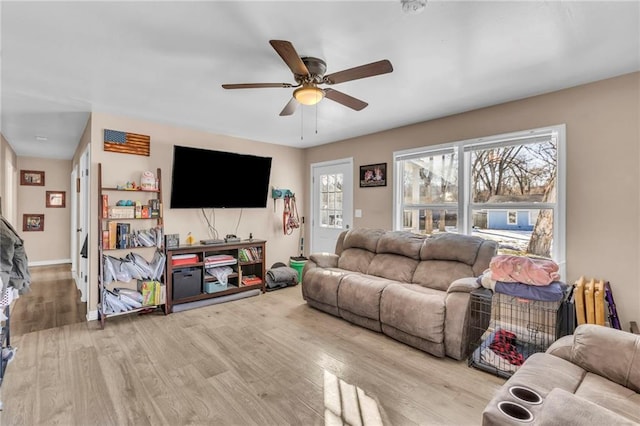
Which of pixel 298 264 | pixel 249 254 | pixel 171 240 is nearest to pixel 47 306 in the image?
pixel 171 240

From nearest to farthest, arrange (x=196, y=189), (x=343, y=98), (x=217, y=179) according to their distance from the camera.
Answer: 1. (x=343, y=98)
2. (x=196, y=189)
3. (x=217, y=179)

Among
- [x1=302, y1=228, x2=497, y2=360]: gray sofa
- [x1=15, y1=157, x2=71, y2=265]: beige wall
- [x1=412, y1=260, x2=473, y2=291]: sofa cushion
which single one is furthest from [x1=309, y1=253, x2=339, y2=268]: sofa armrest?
[x1=15, y1=157, x2=71, y2=265]: beige wall

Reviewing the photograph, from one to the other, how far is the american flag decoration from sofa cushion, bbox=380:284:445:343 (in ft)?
11.2

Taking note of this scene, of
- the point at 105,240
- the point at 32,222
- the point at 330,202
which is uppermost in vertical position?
the point at 330,202

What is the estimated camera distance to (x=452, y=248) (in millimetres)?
3277

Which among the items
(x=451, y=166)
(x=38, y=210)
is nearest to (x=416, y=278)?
(x=451, y=166)

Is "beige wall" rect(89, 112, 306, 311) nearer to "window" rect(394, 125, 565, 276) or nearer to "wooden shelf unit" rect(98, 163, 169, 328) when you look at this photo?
"wooden shelf unit" rect(98, 163, 169, 328)

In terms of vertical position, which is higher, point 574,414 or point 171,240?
point 171,240

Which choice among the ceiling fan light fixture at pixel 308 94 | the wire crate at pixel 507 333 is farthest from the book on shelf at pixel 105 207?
the wire crate at pixel 507 333

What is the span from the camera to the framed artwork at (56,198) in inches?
260

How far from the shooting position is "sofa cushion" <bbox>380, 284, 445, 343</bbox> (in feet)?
8.55

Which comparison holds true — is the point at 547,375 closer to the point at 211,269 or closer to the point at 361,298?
the point at 361,298

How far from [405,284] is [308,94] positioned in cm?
215

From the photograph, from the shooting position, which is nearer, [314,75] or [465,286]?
[314,75]
